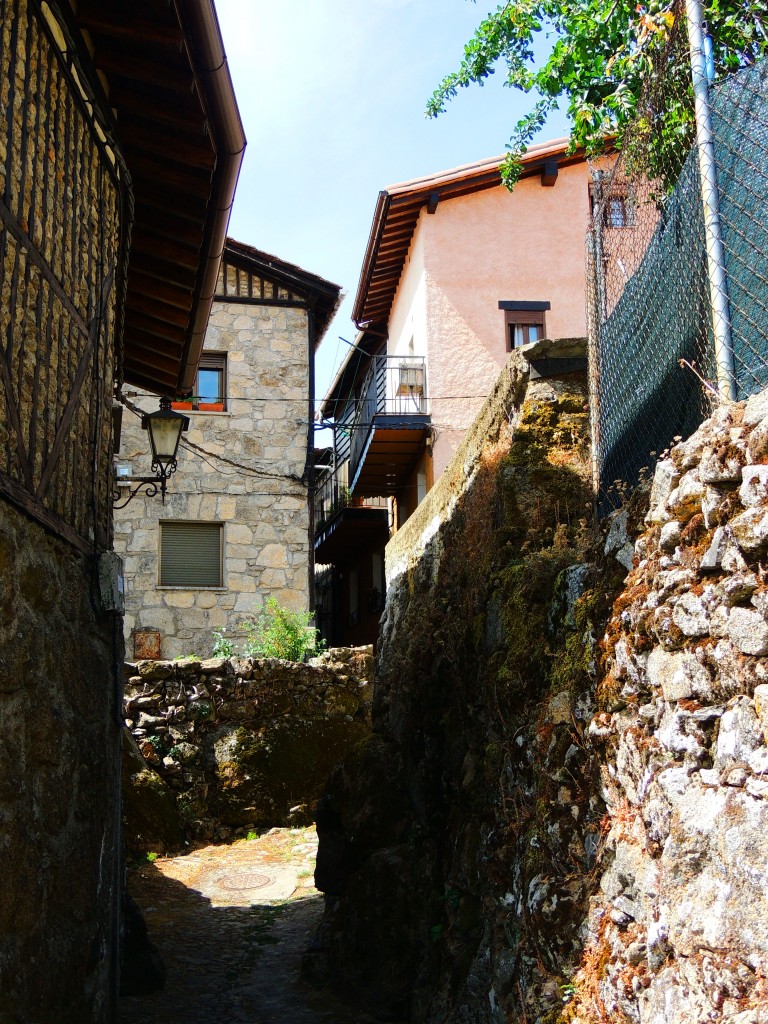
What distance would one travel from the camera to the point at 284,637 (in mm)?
13781

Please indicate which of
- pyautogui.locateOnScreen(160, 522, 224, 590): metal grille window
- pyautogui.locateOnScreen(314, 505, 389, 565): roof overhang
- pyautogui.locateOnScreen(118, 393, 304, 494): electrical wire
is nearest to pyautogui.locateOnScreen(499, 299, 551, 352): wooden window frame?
pyautogui.locateOnScreen(118, 393, 304, 494): electrical wire

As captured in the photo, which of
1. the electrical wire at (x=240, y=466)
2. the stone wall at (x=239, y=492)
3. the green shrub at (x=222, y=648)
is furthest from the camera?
the electrical wire at (x=240, y=466)

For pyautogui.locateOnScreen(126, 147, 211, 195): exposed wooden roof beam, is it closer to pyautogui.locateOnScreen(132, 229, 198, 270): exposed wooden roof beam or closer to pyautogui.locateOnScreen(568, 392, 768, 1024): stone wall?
pyautogui.locateOnScreen(132, 229, 198, 270): exposed wooden roof beam

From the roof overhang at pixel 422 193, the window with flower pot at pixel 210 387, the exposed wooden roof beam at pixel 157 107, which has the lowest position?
the exposed wooden roof beam at pixel 157 107

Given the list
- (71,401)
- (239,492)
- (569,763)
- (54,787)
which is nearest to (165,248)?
(71,401)

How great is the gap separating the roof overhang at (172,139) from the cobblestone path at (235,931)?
189 inches

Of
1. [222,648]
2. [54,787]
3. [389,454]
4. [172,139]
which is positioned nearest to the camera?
[54,787]

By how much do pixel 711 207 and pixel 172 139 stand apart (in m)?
3.72

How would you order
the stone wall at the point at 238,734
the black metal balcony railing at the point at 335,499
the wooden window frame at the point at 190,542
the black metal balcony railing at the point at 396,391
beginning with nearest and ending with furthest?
the stone wall at the point at 238,734 → the wooden window frame at the point at 190,542 → the black metal balcony railing at the point at 396,391 → the black metal balcony railing at the point at 335,499

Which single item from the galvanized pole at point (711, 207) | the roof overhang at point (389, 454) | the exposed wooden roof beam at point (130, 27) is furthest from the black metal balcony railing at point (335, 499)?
the galvanized pole at point (711, 207)

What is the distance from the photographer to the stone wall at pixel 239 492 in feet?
49.3

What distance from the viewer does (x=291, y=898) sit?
955 cm

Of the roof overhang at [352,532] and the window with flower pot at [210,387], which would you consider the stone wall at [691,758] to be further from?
the roof overhang at [352,532]

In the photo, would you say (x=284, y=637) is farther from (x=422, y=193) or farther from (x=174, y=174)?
(x=174, y=174)
